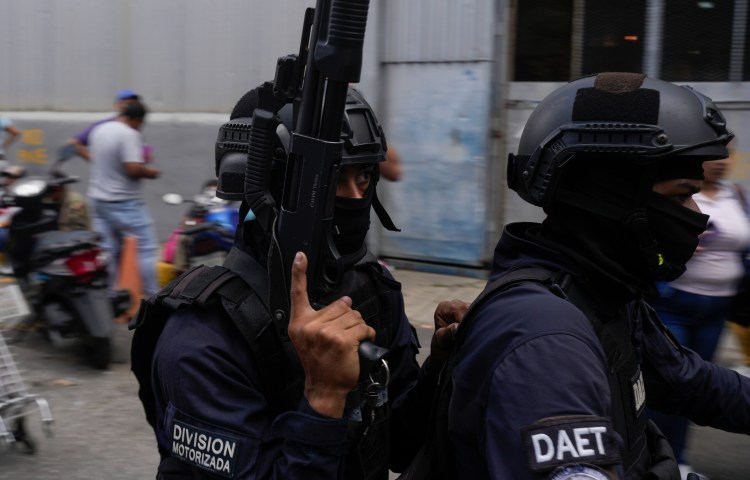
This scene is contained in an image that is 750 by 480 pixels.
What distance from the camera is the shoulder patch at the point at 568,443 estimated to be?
156 centimetres

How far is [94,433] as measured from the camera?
198 inches

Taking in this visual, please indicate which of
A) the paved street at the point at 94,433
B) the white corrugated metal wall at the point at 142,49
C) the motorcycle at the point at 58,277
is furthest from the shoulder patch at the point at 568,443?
the white corrugated metal wall at the point at 142,49

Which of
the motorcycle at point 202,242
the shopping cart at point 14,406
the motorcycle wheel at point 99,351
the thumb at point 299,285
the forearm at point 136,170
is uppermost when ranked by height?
the thumb at point 299,285

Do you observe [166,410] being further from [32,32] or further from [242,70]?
[32,32]

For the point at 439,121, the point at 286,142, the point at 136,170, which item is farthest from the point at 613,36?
the point at 286,142

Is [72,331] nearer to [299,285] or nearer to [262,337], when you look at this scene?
[262,337]

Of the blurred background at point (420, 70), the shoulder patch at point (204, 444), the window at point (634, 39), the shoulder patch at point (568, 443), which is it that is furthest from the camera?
the blurred background at point (420, 70)

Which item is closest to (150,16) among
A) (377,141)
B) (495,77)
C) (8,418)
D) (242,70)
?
(242,70)

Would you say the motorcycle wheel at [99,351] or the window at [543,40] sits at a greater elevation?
the window at [543,40]

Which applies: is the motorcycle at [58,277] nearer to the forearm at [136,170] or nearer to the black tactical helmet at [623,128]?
the forearm at [136,170]

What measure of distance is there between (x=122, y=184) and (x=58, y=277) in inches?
49.7

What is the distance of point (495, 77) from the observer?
8.34m

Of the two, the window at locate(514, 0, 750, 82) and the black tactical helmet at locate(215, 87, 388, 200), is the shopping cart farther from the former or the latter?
the window at locate(514, 0, 750, 82)

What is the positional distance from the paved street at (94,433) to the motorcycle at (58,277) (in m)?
0.20
